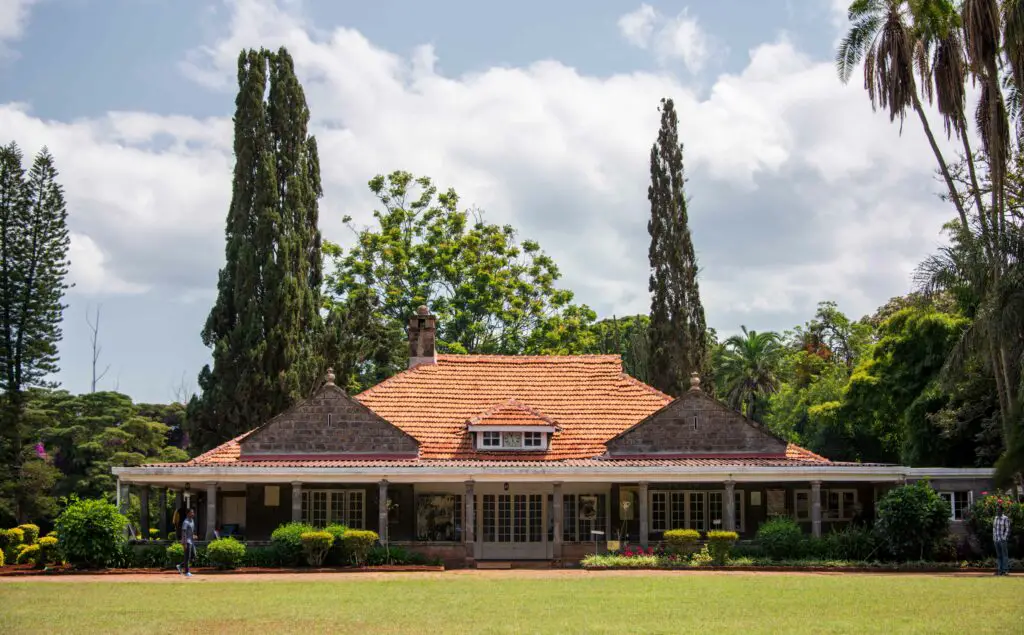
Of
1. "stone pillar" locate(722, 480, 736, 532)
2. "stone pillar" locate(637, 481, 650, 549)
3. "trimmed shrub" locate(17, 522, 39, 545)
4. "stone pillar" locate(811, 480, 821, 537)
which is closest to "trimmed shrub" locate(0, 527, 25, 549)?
"trimmed shrub" locate(17, 522, 39, 545)

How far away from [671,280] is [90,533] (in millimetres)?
23083

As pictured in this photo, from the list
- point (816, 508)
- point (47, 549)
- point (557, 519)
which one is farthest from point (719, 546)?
point (47, 549)

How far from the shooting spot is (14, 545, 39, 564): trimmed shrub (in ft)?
81.3

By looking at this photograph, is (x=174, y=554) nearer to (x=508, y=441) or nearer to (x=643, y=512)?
(x=508, y=441)

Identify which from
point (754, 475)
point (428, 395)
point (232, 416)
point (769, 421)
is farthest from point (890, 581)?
point (769, 421)

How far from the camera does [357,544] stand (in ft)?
80.4

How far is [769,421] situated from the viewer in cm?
5309

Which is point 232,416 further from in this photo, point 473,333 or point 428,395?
point 473,333

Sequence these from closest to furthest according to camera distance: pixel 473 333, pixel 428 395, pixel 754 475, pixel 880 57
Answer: pixel 754 475
pixel 880 57
pixel 428 395
pixel 473 333

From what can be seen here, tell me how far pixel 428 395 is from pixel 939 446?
15.7 m

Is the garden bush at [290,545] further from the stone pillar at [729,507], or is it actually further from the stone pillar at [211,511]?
the stone pillar at [729,507]

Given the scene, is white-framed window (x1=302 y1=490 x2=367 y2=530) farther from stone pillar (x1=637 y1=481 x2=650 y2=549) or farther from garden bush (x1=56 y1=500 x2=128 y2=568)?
stone pillar (x1=637 y1=481 x2=650 y2=549)

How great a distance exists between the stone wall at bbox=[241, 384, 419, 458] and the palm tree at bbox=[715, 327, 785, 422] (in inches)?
1364

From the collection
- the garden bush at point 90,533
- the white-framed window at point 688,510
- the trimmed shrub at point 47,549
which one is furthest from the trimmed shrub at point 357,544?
the white-framed window at point 688,510
